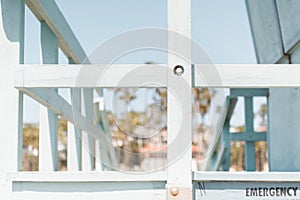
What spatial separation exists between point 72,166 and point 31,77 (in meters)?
1.68

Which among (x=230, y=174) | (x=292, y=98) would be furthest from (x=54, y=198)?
(x=292, y=98)

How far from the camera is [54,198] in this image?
1356 mm

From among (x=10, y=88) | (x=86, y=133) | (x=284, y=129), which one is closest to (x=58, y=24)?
(x=10, y=88)

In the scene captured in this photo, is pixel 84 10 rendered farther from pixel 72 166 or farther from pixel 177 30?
pixel 177 30

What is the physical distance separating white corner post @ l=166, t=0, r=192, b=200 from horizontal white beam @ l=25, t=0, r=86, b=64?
0.62 metres

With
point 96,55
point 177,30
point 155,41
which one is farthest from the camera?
point 96,55

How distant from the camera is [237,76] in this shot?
1367 mm

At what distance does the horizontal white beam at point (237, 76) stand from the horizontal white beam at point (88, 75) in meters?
0.11

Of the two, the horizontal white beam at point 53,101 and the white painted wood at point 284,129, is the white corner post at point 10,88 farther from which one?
the white painted wood at point 284,129

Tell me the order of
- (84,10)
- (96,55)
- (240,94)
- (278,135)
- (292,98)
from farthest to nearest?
(240,94) < (84,10) < (278,135) < (292,98) < (96,55)

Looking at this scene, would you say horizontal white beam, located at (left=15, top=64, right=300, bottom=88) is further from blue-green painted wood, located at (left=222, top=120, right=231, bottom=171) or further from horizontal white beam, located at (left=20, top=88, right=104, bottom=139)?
blue-green painted wood, located at (left=222, top=120, right=231, bottom=171)

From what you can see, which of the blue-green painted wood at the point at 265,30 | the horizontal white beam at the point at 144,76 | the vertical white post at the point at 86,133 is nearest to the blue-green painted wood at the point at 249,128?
the blue-green painted wood at the point at 265,30

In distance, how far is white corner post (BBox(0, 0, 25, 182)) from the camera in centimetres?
139

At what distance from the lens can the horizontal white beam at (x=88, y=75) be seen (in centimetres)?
136
